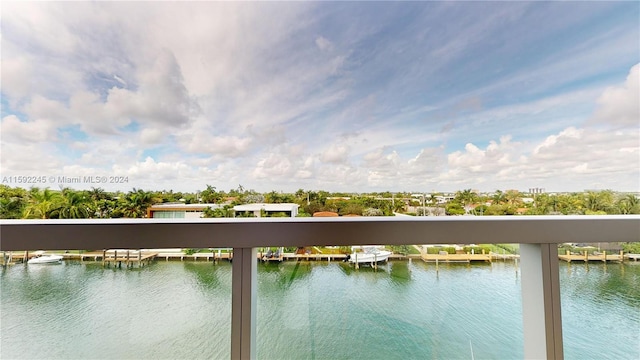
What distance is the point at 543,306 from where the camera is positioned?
0.75m

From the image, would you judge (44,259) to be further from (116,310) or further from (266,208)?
(266,208)

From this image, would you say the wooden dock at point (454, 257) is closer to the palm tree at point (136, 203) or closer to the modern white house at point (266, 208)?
the modern white house at point (266, 208)

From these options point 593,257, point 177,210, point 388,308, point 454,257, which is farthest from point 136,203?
point 593,257

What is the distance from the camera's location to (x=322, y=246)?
739mm

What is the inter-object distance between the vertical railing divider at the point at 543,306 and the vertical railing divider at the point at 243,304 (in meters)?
0.85

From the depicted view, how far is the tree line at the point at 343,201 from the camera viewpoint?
2.85 ft

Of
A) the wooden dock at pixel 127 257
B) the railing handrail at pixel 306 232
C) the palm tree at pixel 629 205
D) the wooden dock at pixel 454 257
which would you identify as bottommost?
the wooden dock at pixel 454 257

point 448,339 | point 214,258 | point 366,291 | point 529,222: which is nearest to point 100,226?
point 214,258

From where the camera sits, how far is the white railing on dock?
2.26 feet

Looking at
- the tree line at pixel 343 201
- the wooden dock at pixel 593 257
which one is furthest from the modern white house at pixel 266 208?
the wooden dock at pixel 593 257

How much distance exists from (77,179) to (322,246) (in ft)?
3.06

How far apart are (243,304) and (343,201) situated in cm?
47

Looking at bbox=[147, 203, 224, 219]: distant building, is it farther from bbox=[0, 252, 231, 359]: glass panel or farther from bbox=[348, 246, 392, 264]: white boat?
bbox=[348, 246, 392, 264]: white boat

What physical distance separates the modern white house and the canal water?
197 millimetres
